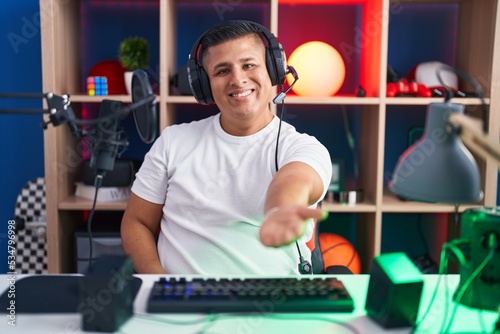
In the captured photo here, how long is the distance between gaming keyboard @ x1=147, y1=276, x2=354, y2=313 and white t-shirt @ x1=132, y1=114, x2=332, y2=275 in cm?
41

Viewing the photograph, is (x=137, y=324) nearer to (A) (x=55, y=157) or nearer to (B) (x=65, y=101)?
(B) (x=65, y=101)

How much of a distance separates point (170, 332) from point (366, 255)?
64.7 inches

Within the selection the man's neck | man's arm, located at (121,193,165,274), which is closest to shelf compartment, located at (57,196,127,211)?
man's arm, located at (121,193,165,274)

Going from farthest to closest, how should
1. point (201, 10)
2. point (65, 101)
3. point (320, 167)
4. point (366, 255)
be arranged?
point (201, 10)
point (366, 255)
point (320, 167)
point (65, 101)

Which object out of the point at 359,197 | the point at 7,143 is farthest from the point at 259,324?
the point at 7,143

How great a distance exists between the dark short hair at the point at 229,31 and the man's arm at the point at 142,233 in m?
0.50

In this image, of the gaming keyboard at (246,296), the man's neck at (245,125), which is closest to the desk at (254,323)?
the gaming keyboard at (246,296)

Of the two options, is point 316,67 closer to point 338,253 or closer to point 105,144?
point 338,253

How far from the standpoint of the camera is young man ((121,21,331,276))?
4.62 feet

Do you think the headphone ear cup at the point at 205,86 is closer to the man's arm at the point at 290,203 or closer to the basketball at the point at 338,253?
the man's arm at the point at 290,203

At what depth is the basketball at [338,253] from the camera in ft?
7.31

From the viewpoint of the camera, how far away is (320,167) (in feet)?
4.35

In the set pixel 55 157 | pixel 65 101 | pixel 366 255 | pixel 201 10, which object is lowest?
pixel 366 255

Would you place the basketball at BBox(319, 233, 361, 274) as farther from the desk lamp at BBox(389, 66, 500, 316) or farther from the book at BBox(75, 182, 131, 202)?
the desk lamp at BBox(389, 66, 500, 316)
